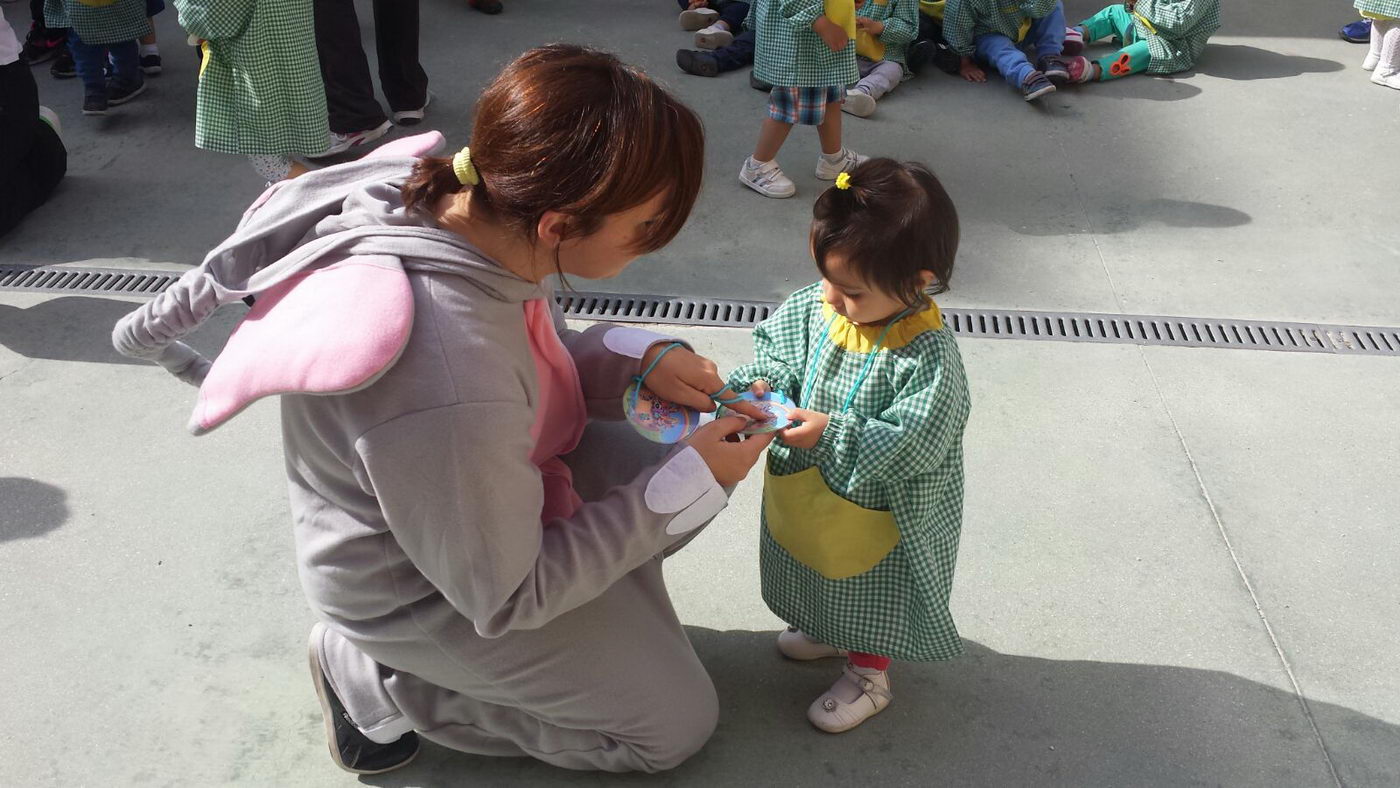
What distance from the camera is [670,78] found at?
4.51 m

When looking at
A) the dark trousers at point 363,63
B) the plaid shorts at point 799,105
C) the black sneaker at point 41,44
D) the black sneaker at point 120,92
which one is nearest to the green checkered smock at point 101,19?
the black sneaker at point 120,92

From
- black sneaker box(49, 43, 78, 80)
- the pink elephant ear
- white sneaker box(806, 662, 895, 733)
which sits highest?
the pink elephant ear

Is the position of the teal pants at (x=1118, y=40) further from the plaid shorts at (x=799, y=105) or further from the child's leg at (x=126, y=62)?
the child's leg at (x=126, y=62)

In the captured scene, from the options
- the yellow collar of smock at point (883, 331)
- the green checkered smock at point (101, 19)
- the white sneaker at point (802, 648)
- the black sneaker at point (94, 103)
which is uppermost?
the yellow collar of smock at point (883, 331)

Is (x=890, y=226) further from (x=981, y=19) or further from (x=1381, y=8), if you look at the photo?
(x=1381, y=8)

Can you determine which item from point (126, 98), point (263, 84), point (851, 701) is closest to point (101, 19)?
point (126, 98)

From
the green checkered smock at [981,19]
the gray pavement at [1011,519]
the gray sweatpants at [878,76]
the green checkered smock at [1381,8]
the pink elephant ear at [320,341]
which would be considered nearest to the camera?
the pink elephant ear at [320,341]

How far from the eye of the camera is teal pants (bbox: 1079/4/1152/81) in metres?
4.39

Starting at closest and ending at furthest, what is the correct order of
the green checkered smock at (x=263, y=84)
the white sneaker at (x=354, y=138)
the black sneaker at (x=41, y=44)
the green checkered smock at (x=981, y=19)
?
the green checkered smock at (x=263, y=84) < the white sneaker at (x=354, y=138) < the green checkered smock at (x=981, y=19) < the black sneaker at (x=41, y=44)

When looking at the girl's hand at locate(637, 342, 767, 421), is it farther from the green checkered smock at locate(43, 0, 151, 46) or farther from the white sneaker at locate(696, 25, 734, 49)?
the green checkered smock at locate(43, 0, 151, 46)

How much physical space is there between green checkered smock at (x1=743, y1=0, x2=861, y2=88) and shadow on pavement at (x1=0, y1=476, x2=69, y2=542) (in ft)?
7.31

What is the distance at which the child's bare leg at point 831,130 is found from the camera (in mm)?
3629

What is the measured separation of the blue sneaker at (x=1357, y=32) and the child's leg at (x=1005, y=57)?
1371 millimetres

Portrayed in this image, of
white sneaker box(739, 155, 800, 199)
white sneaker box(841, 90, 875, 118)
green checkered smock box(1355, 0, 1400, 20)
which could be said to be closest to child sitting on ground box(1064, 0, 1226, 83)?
green checkered smock box(1355, 0, 1400, 20)
